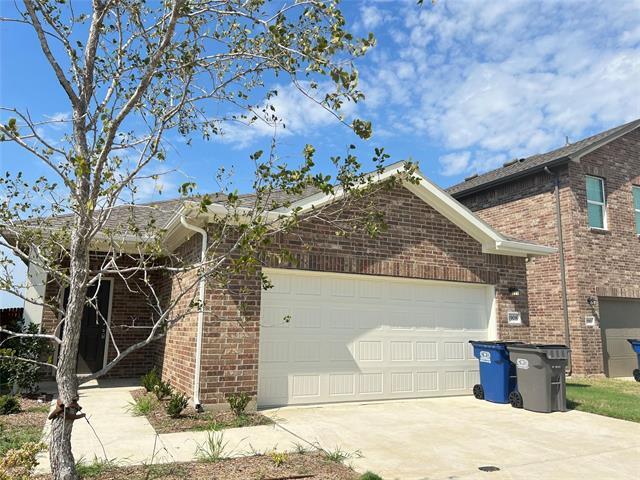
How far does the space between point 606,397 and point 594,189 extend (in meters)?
7.44

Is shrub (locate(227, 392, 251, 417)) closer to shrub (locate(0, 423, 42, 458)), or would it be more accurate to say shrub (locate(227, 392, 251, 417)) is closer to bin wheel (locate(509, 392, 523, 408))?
shrub (locate(0, 423, 42, 458))

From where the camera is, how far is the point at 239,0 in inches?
178

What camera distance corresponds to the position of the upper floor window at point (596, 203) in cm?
1488

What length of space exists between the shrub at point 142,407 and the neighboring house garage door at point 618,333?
12476 millimetres

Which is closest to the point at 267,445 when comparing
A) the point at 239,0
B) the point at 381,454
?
the point at 381,454

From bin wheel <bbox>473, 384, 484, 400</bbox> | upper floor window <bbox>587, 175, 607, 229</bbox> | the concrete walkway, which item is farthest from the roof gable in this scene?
upper floor window <bbox>587, 175, 607, 229</bbox>

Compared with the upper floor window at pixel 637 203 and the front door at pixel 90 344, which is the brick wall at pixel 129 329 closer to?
the front door at pixel 90 344

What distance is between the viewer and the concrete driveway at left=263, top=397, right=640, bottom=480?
5191mm

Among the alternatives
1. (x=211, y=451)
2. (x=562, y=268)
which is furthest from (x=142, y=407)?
(x=562, y=268)

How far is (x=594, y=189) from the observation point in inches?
594

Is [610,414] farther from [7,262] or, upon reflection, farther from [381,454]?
[7,262]

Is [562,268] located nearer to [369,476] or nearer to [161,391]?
[161,391]

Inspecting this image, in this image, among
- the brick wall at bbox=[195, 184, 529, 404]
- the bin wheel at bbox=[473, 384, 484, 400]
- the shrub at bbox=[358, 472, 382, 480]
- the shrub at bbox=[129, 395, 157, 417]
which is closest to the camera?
the shrub at bbox=[358, 472, 382, 480]

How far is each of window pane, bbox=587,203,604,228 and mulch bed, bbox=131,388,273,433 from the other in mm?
12172
